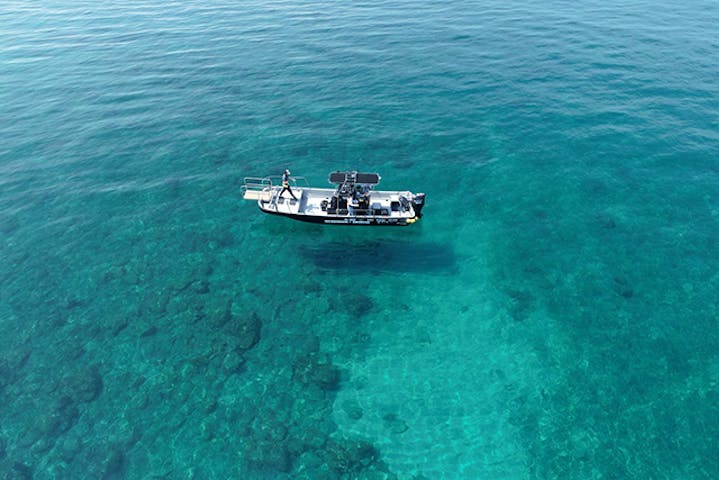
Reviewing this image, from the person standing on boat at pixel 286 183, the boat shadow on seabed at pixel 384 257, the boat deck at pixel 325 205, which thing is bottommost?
the boat shadow on seabed at pixel 384 257

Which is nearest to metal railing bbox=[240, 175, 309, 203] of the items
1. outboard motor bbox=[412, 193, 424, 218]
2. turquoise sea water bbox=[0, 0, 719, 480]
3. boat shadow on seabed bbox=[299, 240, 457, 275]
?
turquoise sea water bbox=[0, 0, 719, 480]

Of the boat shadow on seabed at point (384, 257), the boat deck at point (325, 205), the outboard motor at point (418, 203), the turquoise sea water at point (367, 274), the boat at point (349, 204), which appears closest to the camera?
the turquoise sea water at point (367, 274)

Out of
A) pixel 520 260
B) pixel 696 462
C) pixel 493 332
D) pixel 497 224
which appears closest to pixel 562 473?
pixel 696 462

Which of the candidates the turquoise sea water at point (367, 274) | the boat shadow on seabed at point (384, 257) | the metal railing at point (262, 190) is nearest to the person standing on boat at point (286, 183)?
the metal railing at point (262, 190)

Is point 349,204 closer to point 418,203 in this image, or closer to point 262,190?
point 418,203

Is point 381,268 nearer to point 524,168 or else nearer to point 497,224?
point 497,224

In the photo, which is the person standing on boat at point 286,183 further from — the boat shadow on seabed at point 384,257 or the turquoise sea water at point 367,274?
the boat shadow on seabed at point 384,257

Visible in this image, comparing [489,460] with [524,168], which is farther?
[524,168]

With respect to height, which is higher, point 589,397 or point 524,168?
point 524,168
